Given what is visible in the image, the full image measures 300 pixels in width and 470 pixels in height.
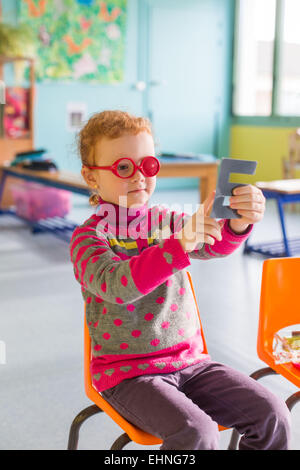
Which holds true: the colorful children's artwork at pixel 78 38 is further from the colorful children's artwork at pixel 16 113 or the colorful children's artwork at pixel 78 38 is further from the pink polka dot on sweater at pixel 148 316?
the pink polka dot on sweater at pixel 148 316

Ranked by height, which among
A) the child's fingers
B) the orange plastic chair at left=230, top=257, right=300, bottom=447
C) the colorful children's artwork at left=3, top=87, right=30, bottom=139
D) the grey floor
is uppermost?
the colorful children's artwork at left=3, top=87, right=30, bottom=139

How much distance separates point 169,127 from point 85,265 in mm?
5918

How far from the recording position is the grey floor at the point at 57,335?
1676mm

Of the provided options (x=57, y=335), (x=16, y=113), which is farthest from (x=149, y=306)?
(x=16, y=113)

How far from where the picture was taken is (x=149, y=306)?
3.70 feet

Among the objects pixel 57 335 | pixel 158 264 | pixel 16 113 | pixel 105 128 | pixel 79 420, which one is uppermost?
pixel 16 113

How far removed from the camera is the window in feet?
21.0

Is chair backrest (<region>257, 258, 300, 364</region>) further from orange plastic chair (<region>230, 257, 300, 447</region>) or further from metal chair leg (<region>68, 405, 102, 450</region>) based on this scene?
metal chair leg (<region>68, 405, 102, 450</region>)

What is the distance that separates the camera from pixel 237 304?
2.83 metres

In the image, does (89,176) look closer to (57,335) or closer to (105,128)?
(105,128)

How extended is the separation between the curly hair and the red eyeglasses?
6 cm

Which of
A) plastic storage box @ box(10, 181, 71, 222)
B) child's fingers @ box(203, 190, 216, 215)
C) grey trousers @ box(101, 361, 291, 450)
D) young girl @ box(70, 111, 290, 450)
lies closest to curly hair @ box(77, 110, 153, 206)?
young girl @ box(70, 111, 290, 450)

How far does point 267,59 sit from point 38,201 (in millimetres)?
3603

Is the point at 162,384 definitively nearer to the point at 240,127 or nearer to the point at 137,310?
the point at 137,310
